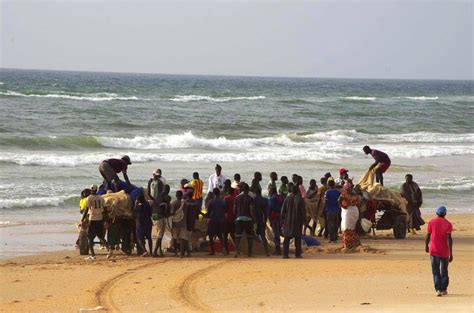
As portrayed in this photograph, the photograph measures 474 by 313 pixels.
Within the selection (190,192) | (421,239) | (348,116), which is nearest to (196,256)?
(190,192)

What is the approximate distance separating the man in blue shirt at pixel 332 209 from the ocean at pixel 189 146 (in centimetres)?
468

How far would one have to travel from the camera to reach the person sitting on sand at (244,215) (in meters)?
15.1

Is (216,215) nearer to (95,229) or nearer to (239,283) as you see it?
(95,229)

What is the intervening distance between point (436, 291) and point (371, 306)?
3.83 ft

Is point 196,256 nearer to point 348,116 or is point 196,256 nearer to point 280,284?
point 280,284

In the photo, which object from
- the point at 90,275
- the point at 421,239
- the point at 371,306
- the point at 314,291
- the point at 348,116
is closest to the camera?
the point at 371,306

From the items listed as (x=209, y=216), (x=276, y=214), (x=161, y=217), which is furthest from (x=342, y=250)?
(x=161, y=217)

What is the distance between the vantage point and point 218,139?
39625mm

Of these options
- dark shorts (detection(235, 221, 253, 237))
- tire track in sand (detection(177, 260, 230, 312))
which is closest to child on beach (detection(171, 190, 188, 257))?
dark shorts (detection(235, 221, 253, 237))

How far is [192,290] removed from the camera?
40.8ft

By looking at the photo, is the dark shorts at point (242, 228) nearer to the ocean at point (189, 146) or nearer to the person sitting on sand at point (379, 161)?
the ocean at point (189, 146)

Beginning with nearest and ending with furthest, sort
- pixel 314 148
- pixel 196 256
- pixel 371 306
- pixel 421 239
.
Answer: pixel 371 306
pixel 196 256
pixel 421 239
pixel 314 148

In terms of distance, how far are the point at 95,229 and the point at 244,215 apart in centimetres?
242

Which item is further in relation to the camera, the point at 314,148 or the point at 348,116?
the point at 348,116
